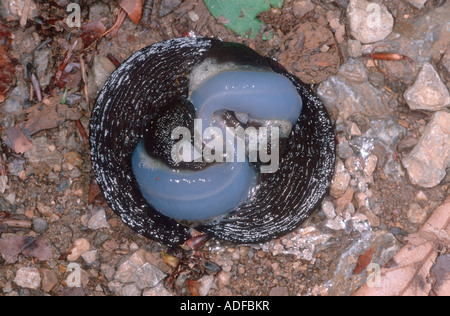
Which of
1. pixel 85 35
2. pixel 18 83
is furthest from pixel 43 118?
pixel 85 35

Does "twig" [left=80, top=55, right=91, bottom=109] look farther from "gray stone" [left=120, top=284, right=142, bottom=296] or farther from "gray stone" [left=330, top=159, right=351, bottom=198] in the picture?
"gray stone" [left=330, top=159, right=351, bottom=198]

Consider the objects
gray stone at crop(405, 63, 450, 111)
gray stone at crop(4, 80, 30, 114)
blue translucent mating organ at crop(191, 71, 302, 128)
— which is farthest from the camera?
gray stone at crop(4, 80, 30, 114)

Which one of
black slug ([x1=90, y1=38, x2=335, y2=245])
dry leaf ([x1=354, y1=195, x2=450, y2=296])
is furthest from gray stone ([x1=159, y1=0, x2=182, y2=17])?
dry leaf ([x1=354, y1=195, x2=450, y2=296])

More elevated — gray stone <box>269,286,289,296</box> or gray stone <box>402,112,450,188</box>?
gray stone <box>402,112,450,188</box>

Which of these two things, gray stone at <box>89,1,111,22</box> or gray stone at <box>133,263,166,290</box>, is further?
gray stone at <box>89,1,111,22</box>

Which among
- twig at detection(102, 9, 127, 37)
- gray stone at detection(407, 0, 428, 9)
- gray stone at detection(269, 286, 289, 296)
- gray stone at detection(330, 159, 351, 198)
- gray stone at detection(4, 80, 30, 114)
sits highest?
gray stone at detection(407, 0, 428, 9)

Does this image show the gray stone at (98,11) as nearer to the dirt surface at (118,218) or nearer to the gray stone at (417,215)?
the dirt surface at (118,218)

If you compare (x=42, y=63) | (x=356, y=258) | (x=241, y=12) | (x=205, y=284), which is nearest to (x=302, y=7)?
(x=241, y=12)

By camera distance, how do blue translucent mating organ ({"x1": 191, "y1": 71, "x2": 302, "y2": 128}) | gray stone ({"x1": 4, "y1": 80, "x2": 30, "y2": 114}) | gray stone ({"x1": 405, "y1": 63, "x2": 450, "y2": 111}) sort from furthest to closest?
gray stone ({"x1": 4, "y1": 80, "x2": 30, "y2": 114}) → gray stone ({"x1": 405, "y1": 63, "x2": 450, "y2": 111}) → blue translucent mating organ ({"x1": 191, "y1": 71, "x2": 302, "y2": 128})
